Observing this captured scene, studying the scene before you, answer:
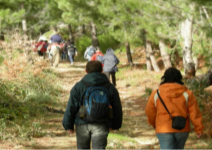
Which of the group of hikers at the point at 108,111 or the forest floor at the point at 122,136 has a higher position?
the group of hikers at the point at 108,111

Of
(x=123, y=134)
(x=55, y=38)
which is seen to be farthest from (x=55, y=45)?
(x=123, y=134)

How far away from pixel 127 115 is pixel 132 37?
8320 mm

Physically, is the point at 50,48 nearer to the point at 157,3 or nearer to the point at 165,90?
the point at 157,3

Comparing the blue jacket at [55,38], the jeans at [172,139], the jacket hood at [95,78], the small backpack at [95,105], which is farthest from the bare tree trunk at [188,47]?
the small backpack at [95,105]

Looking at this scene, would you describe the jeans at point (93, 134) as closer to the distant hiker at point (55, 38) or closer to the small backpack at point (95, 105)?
the small backpack at point (95, 105)

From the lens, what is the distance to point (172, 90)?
13.9 ft

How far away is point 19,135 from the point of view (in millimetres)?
6000

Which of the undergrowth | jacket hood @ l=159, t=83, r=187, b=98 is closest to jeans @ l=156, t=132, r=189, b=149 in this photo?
jacket hood @ l=159, t=83, r=187, b=98

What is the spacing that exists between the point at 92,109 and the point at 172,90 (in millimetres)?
1023

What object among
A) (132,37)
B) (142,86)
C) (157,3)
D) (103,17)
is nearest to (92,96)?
(157,3)

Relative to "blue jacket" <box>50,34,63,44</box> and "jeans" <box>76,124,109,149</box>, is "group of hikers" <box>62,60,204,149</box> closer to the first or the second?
"jeans" <box>76,124,109,149</box>

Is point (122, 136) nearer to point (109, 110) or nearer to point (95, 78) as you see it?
point (109, 110)

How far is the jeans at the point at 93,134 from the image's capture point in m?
4.10

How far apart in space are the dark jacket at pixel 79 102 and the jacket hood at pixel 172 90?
0.61 m
